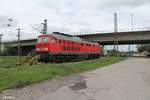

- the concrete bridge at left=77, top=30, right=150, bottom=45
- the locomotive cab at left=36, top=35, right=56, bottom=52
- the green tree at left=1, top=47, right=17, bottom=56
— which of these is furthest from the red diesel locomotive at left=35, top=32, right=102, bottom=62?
the green tree at left=1, top=47, right=17, bottom=56

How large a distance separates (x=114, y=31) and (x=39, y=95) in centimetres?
5808

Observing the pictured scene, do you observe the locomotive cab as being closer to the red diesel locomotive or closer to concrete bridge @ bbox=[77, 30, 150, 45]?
the red diesel locomotive

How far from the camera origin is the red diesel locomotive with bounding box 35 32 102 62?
28989 mm

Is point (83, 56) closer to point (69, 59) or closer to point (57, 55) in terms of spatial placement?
point (69, 59)

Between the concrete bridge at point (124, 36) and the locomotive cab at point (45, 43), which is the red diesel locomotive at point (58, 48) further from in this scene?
the concrete bridge at point (124, 36)

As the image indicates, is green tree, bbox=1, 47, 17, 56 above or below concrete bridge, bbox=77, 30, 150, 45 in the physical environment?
below

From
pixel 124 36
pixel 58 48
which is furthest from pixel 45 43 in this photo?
pixel 124 36

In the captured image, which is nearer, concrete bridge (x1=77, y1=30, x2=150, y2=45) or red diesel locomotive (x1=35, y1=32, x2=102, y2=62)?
red diesel locomotive (x1=35, y1=32, x2=102, y2=62)

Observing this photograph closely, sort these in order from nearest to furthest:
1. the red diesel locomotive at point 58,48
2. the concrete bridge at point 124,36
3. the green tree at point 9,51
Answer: the red diesel locomotive at point 58,48 → the concrete bridge at point 124,36 → the green tree at point 9,51

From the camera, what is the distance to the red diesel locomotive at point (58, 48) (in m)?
29.0

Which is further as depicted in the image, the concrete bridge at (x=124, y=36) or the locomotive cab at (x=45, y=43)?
the concrete bridge at (x=124, y=36)

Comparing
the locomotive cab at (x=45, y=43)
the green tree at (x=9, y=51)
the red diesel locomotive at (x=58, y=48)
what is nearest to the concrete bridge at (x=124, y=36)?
the red diesel locomotive at (x=58, y=48)

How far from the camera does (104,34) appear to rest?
68.0 metres

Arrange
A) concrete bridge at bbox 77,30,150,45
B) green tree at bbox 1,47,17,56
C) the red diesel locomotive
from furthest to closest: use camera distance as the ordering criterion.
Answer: green tree at bbox 1,47,17,56 < concrete bridge at bbox 77,30,150,45 < the red diesel locomotive
